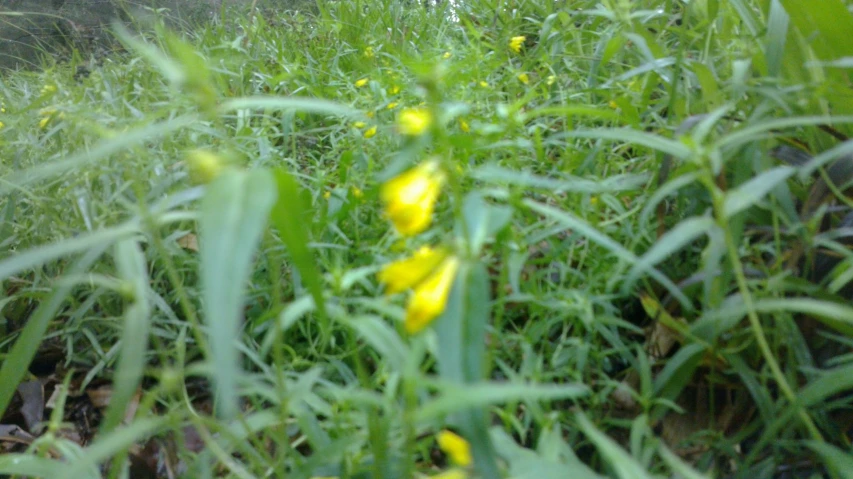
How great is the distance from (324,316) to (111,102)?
1.29m

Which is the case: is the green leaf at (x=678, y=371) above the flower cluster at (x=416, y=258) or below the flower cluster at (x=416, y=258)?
below

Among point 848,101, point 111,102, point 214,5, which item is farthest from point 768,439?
point 214,5

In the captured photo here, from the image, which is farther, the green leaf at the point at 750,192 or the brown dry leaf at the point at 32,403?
the brown dry leaf at the point at 32,403

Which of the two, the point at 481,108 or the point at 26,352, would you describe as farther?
the point at 481,108

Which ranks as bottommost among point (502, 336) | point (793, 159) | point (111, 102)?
point (502, 336)

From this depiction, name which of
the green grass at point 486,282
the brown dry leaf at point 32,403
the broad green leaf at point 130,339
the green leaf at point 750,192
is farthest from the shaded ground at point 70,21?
the green leaf at point 750,192

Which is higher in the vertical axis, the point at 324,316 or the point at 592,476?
the point at 324,316

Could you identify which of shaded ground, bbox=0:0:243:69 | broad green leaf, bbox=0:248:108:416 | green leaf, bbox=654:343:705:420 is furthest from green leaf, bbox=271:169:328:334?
shaded ground, bbox=0:0:243:69

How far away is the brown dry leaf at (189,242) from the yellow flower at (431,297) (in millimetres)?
990

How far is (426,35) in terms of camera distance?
8.92 feet

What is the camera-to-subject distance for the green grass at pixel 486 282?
24.2 inches

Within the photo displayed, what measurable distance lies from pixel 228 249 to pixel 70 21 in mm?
3993

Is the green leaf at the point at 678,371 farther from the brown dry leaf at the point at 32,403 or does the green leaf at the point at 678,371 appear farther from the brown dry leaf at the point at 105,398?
the brown dry leaf at the point at 32,403

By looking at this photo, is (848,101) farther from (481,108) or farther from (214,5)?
(214,5)
